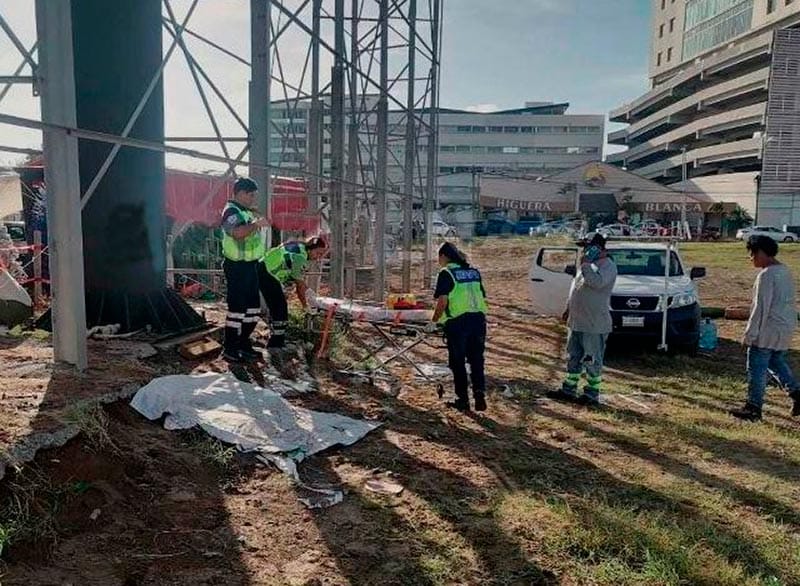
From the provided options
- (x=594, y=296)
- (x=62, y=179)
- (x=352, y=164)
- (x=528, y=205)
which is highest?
(x=352, y=164)

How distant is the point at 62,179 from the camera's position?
175 inches

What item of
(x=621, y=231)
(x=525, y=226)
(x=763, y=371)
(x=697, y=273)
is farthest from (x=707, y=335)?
(x=525, y=226)

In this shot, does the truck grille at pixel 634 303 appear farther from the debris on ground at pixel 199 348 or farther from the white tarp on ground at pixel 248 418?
the debris on ground at pixel 199 348

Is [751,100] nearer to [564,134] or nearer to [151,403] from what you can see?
[564,134]

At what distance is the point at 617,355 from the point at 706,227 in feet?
144

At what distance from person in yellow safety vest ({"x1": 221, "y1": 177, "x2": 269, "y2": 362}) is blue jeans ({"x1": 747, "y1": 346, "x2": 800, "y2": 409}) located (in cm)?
459

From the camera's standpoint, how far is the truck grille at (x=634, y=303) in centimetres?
852

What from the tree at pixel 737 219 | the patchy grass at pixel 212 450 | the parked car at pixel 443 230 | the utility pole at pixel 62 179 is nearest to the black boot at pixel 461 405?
the patchy grass at pixel 212 450

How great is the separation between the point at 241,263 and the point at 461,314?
207 centimetres

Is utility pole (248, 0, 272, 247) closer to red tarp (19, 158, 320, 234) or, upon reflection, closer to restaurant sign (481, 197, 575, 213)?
red tarp (19, 158, 320, 234)

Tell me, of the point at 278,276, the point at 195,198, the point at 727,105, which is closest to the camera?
the point at 278,276

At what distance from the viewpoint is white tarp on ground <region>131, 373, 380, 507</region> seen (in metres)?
4.35

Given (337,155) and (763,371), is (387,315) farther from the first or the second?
(337,155)

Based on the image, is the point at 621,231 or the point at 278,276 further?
the point at 621,231
